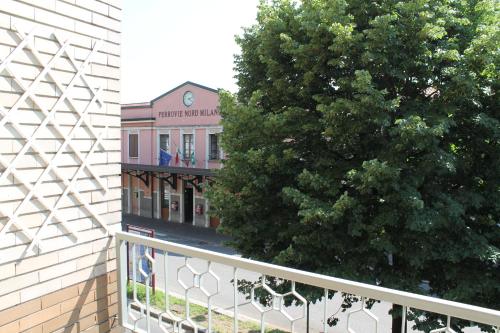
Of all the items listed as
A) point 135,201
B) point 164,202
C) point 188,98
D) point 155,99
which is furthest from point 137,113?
point 164,202

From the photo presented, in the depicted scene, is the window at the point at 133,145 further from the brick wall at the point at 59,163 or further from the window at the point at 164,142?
the brick wall at the point at 59,163

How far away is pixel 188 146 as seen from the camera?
947 inches

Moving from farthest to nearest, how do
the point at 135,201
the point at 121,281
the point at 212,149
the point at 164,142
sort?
the point at 135,201, the point at 164,142, the point at 212,149, the point at 121,281

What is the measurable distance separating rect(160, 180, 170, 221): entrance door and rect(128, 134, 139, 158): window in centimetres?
295

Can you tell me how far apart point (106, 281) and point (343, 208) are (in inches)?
151

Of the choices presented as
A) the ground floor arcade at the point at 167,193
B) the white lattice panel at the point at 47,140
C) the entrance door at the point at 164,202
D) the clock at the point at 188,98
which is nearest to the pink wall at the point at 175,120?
the clock at the point at 188,98

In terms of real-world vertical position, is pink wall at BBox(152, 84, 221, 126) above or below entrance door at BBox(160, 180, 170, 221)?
above

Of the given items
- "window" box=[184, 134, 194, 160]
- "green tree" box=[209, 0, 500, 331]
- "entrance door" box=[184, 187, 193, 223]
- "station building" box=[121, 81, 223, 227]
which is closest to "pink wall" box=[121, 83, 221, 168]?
"station building" box=[121, 81, 223, 227]

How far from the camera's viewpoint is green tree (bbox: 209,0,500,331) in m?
6.25

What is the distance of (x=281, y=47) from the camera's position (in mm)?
7539

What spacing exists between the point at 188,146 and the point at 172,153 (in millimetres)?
1359

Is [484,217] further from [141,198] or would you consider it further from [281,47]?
[141,198]

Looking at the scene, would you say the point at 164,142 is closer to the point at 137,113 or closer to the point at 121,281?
the point at 137,113

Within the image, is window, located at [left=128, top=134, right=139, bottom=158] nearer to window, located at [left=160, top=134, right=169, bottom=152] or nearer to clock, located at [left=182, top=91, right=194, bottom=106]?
window, located at [left=160, top=134, right=169, bottom=152]
